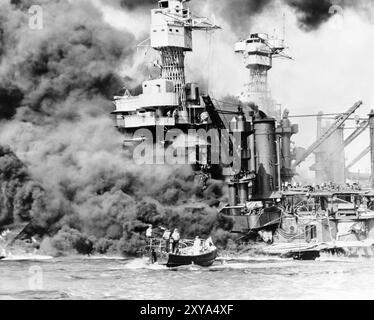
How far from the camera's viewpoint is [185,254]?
21125 mm

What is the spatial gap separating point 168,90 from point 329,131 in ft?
22.8

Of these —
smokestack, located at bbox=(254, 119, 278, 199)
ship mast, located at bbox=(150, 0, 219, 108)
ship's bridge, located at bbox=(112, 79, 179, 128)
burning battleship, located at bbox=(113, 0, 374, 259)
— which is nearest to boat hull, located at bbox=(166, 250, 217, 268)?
burning battleship, located at bbox=(113, 0, 374, 259)

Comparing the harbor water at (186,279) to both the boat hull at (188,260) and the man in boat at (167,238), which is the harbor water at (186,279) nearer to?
the boat hull at (188,260)

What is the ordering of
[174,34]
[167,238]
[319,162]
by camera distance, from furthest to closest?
1. [319,162]
2. [174,34]
3. [167,238]

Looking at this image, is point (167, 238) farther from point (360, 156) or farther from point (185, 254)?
point (360, 156)

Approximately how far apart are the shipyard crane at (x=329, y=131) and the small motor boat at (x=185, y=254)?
8.76m

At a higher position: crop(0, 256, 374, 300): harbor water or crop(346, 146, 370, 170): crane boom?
crop(346, 146, 370, 170): crane boom

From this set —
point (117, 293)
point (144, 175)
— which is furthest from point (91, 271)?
point (144, 175)

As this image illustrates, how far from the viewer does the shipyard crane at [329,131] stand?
1112 inches

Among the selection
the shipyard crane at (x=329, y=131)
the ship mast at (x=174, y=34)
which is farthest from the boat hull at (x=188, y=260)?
the shipyard crane at (x=329, y=131)

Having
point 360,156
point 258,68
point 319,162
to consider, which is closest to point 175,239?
point 360,156

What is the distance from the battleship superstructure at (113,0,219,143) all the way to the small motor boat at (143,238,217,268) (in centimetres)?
513

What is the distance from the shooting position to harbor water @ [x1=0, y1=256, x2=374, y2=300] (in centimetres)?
1736

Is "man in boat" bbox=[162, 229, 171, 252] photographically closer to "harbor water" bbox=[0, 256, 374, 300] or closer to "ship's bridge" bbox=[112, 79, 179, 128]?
"harbor water" bbox=[0, 256, 374, 300]
